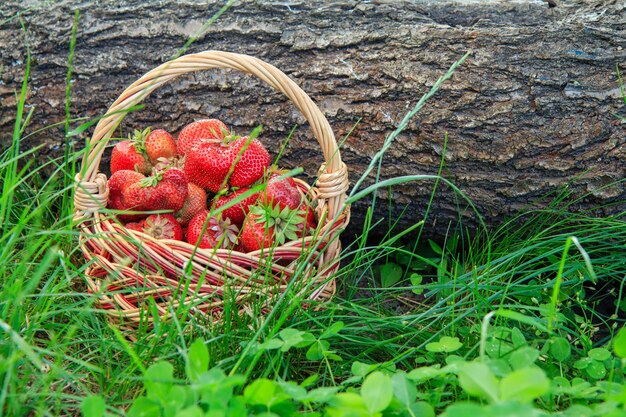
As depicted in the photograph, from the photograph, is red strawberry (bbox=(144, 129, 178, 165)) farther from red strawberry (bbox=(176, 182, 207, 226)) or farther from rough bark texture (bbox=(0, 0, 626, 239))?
rough bark texture (bbox=(0, 0, 626, 239))

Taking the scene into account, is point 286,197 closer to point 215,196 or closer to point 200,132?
point 215,196

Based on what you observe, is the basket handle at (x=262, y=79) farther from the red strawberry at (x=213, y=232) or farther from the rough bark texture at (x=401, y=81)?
the rough bark texture at (x=401, y=81)

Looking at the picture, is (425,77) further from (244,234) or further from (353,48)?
(244,234)

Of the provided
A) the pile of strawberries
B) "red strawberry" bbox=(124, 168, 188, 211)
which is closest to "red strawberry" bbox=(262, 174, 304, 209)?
the pile of strawberries

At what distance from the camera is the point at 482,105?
1842 mm

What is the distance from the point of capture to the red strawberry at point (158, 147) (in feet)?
5.80

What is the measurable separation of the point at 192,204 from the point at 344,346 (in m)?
0.52

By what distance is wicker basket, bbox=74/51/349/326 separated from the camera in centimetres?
146

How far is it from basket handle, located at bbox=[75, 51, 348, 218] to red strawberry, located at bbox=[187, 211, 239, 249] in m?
0.22

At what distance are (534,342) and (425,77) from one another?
85 centimetres

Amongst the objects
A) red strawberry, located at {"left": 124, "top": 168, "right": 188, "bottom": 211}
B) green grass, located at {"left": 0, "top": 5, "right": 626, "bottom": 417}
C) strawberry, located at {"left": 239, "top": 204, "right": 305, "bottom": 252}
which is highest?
red strawberry, located at {"left": 124, "top": 168, "right": 188, "bottom": 211}

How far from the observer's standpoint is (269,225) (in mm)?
1543

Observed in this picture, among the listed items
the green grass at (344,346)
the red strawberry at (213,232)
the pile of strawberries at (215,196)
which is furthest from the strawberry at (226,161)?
the green grass at (344,346)

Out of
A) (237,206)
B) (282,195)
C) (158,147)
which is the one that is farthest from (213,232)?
(158,147)
